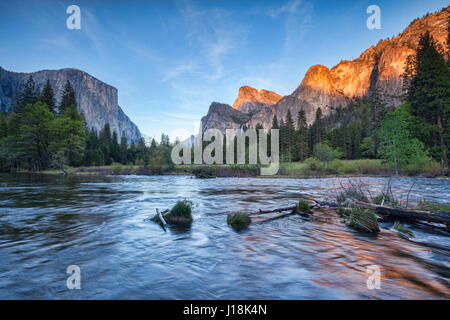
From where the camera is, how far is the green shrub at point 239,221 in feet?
26.7

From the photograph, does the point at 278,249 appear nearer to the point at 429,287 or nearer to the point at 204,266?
the point at 204,266

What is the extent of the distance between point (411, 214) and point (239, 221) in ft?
19.4

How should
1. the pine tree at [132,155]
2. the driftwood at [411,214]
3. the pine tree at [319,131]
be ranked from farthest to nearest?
the pine tree at [132,155]
the pine tree at [319,131]
the driftwood at [411,214]

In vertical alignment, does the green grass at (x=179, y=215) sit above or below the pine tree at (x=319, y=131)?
below

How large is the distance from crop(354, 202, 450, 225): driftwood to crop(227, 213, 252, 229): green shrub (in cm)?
483

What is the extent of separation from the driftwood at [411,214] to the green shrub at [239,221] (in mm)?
4826

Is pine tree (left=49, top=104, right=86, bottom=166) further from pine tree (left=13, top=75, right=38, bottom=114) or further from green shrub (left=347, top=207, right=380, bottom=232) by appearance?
green shrub (left=347, top=207, right=380, bottom=232)
